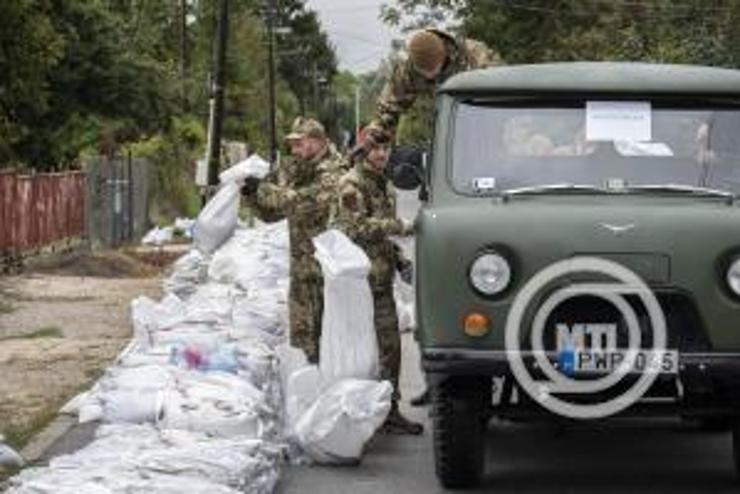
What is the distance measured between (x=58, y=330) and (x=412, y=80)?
5.45 m

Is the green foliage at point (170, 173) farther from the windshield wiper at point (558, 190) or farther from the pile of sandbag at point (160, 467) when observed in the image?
the windshield wiper at point (558, 190)

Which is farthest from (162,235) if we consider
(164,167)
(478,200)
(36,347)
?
(478,200)

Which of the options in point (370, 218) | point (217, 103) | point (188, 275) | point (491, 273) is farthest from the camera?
point (217, 103)

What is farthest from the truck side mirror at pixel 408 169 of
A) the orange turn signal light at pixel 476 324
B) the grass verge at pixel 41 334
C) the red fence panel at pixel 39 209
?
the red fence panel at pixel 39 209

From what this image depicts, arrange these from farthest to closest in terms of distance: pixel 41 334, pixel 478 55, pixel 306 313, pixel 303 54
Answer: pixel 303 54, pixel 41 334, pixel 478 55, pixel 306 313

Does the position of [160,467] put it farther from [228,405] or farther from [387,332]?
[387,332]

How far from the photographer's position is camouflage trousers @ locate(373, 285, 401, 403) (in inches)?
391

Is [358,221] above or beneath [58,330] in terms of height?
above

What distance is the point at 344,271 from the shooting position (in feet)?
30.3

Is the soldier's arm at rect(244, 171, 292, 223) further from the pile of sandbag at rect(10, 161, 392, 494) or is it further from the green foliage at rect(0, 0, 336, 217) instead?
the green foliage at rect(0, 0, 336, 217)

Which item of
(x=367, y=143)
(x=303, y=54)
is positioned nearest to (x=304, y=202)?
(x=367, y=143)

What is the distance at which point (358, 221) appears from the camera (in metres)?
9.78

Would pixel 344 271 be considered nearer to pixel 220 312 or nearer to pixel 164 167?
pixel 220 312

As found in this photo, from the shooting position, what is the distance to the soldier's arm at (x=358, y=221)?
32.1 feet
